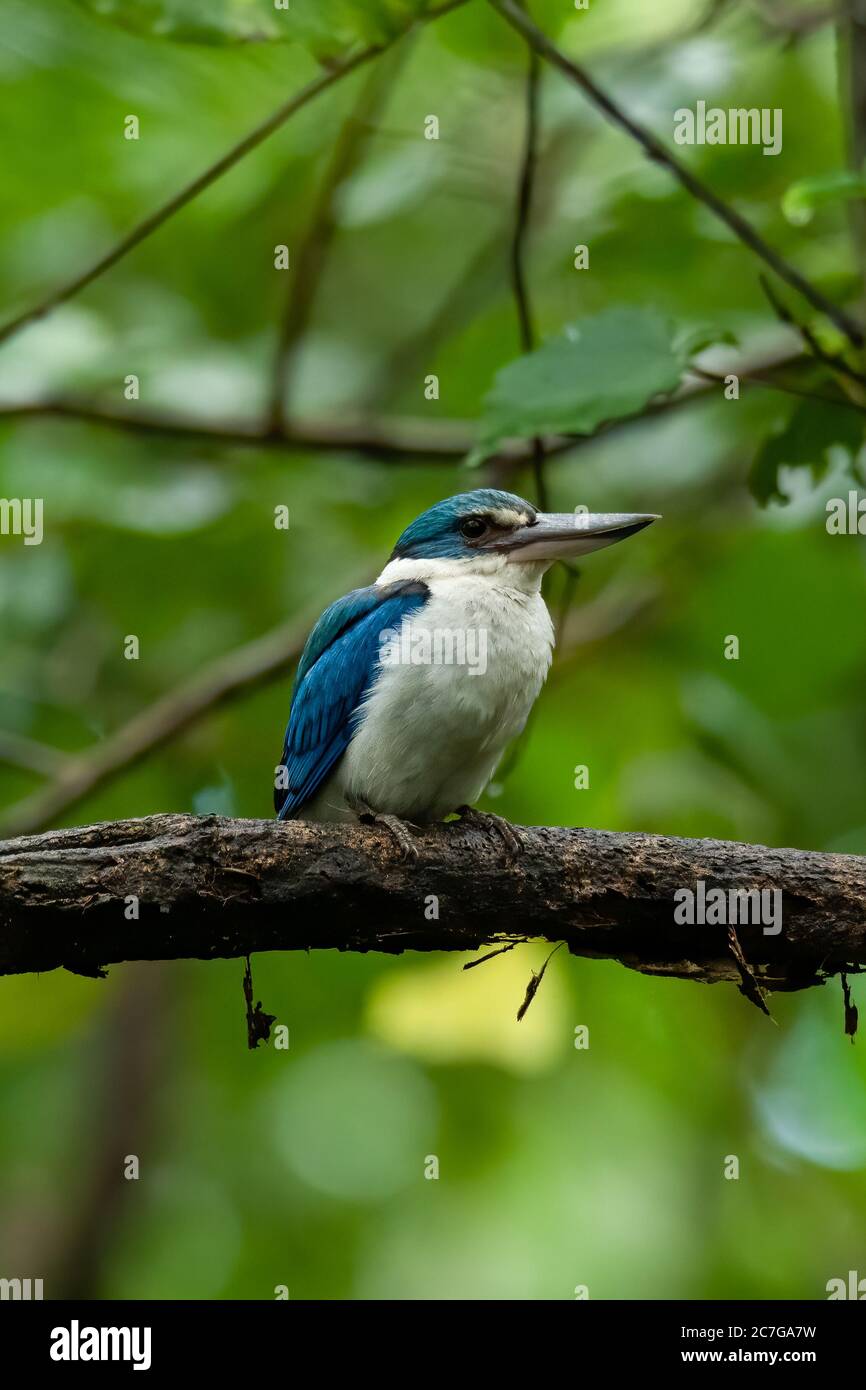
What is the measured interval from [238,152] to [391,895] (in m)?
2.35

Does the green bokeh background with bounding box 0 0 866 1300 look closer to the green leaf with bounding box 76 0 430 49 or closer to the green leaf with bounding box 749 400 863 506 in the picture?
the green leaf with bounding box 76 0 430 49

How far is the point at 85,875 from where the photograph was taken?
3137 mm

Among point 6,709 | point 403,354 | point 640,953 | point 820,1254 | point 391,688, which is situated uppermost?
point 403,354

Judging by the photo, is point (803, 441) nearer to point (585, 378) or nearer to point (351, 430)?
point (585, 378)

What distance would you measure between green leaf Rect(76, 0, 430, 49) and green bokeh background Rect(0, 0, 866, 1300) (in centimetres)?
4

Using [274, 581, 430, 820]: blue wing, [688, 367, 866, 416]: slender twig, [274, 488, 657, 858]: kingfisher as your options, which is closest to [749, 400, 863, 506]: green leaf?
[688, 367, 866, 416]: slender twig

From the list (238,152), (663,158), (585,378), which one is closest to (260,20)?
(238,152)

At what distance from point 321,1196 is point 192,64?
→ 6.76 metres

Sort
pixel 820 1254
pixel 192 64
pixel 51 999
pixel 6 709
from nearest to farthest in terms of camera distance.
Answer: pixel 192 64
pixel 6 709
pixel 51 999
pixel 820 1254

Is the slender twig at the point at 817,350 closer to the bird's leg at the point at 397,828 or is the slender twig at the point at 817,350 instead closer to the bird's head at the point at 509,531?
the bird's head at the point at 509,531

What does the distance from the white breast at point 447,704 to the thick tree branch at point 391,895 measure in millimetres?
454
